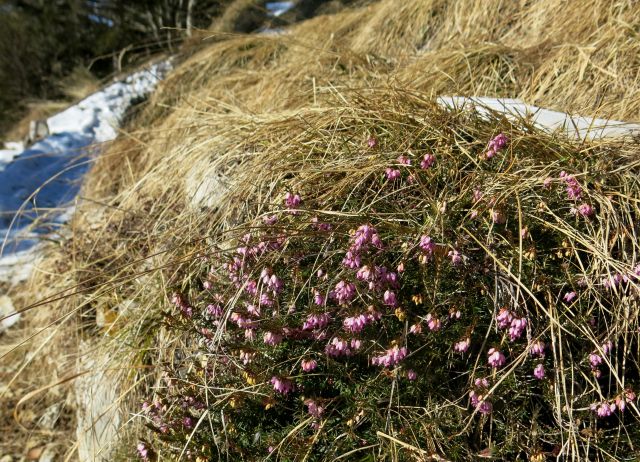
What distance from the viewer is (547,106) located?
123 inches

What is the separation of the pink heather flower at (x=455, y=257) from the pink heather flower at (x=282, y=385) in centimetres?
66

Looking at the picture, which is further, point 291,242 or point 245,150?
point 245,150

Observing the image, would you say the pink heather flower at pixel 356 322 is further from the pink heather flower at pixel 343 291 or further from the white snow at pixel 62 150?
the white snow at pixel 62 150

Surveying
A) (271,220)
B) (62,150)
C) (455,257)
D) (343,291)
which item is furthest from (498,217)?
(62,150)

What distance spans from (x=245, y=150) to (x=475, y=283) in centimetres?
152

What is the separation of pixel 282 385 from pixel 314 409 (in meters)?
0.13

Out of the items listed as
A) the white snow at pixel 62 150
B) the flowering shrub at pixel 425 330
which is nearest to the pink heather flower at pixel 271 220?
the flowering shrub at pixel 425 330

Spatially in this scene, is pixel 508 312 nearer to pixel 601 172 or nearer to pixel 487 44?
pixel 601 172

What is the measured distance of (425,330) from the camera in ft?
6.23

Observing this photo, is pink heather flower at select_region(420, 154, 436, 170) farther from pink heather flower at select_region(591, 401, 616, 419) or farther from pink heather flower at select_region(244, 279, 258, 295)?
pink heather flower at select_region(591, 401, 616, 419)

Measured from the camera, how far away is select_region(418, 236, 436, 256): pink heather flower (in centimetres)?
182

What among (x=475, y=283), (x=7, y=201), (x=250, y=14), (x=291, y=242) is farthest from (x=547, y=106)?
(x=250, y=14)

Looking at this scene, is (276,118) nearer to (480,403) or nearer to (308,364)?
(308,364)

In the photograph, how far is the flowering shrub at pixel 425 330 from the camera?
1.81 metres
